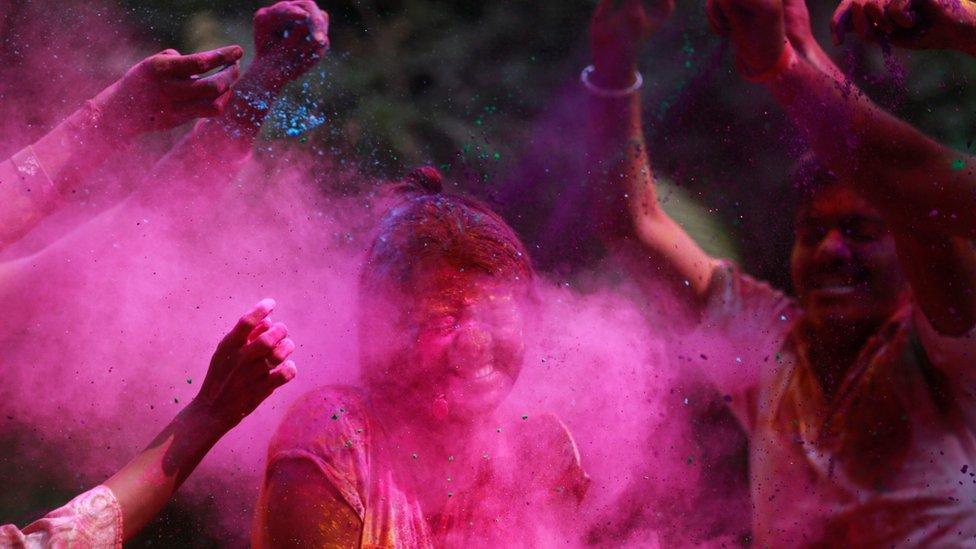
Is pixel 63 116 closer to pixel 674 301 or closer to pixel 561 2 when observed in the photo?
pixel 561 2

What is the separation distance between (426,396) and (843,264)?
0.60 meters

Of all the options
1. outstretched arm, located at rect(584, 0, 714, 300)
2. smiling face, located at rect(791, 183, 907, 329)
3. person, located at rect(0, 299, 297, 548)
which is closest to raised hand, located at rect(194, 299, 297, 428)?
person, located at rect(0, 299, 297, 548)

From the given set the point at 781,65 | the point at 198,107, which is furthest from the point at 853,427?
the point at 198,107

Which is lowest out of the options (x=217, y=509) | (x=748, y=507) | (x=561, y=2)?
(x=748, y=507)

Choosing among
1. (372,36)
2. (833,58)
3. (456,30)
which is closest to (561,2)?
(456,30)

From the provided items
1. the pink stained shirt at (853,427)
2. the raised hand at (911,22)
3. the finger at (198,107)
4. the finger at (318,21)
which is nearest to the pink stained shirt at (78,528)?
the finger at (198,107)

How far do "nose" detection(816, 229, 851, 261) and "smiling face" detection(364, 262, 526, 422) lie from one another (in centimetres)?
48

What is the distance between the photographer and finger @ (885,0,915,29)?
1.03 m

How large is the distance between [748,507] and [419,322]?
0.57 m

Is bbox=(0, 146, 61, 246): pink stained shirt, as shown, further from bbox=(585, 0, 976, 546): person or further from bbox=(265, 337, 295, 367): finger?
bbox=(585, 0, 976, 546): person

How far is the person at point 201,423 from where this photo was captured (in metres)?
0.89

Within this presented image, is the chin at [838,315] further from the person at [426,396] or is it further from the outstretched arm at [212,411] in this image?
the outstretched arm at [212,411]

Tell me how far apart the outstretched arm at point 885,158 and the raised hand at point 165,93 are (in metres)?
0.59

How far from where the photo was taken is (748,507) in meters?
1.26
